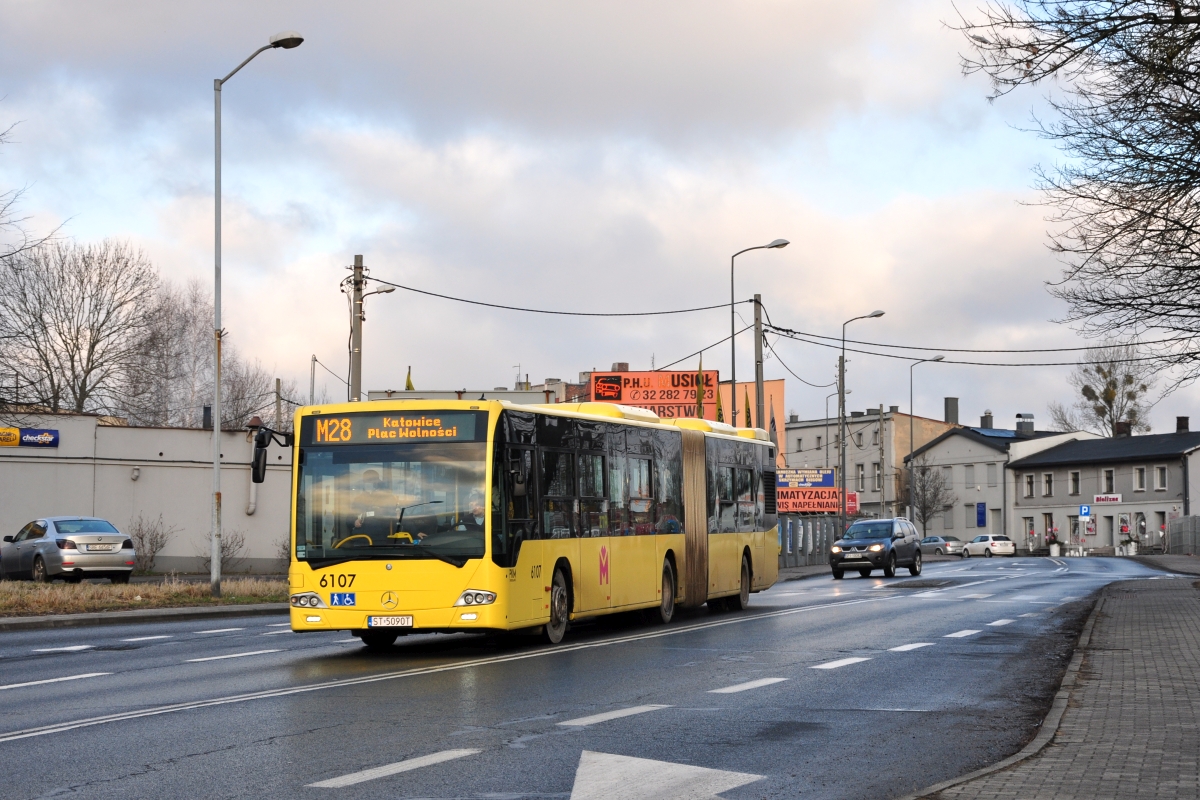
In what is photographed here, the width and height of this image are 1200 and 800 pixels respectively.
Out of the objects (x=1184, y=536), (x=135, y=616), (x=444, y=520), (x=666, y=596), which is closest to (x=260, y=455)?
(x=444, y=520)

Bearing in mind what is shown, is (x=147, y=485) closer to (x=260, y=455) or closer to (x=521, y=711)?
(x=260, y=455)

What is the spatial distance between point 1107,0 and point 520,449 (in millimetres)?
9122

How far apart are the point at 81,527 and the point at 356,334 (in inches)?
296

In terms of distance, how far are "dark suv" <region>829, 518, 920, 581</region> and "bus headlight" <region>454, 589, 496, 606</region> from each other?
28.0 meters

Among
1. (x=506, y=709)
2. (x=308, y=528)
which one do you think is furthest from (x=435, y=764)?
(x=308, y=528)

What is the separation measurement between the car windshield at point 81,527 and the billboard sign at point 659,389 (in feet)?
92.9

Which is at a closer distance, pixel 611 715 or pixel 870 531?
pixel 611 715

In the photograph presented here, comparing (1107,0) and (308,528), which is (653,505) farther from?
(1107,0)

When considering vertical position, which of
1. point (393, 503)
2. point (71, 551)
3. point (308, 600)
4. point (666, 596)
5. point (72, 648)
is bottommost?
point (72, 648)

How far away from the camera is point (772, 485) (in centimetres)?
2792

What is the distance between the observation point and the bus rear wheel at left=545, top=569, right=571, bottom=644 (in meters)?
17.3

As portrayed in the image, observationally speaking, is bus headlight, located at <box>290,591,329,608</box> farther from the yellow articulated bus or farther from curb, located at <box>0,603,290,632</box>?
curb, located at <box>0,603,290,632</box>

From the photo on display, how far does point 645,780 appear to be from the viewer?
774cm

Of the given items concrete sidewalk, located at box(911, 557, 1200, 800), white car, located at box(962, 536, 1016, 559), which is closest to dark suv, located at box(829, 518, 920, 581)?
concrete sidewalk, located at box(911, 557, 1200, 800)
